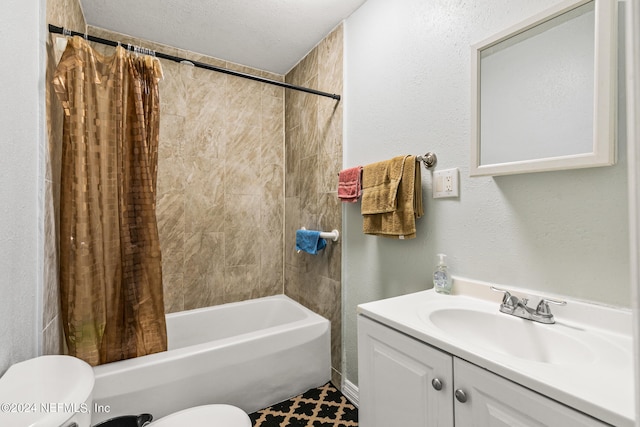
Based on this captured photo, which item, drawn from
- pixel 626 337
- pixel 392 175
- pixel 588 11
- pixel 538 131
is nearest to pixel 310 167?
pixel 392 175

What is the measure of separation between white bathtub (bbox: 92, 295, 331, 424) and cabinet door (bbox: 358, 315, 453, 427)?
2.83 ft

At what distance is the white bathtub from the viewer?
1379 millimetres

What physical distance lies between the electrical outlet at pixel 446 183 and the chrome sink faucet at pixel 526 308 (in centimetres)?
44

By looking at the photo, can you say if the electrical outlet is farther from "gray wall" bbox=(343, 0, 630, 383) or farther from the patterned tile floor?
the patterned tile floor

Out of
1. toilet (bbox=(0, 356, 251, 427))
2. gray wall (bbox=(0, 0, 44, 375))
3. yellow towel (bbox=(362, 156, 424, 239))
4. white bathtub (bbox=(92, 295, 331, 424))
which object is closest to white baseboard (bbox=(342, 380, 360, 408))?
white bathtub (bbox=(92, 295, 331, 424))

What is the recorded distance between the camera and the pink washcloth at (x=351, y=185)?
1637 millimetres

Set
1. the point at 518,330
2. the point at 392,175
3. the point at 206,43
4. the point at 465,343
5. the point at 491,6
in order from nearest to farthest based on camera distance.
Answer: the point at 465,343
the point at 518,330
the point at 491,6
the point at 392,175
the point at 206,43

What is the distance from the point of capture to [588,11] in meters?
0.83

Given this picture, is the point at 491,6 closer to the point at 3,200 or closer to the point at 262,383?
the point at 3,200

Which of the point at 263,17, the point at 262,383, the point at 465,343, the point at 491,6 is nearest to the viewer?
the point at 465,343

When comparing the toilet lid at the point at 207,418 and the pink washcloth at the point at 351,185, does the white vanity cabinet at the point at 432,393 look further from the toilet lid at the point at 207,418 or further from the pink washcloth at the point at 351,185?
the pink washcloth at the point at 351,185

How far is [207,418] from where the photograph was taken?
47.7 inches

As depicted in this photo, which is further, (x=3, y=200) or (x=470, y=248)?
(x=470, y=248)

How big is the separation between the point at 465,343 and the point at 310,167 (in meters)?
1.75
